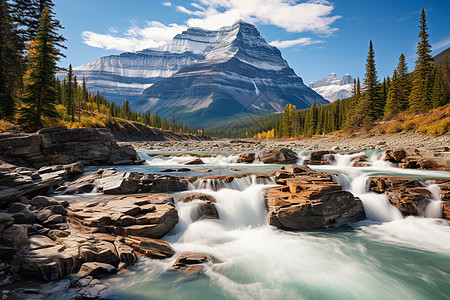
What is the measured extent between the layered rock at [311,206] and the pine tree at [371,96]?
158 feet

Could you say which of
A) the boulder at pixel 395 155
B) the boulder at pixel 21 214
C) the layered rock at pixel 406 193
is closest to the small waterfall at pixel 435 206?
the layered rock at pixel 406 193

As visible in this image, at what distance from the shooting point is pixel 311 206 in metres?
10.2

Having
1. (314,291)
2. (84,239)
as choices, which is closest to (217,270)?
(314,291)

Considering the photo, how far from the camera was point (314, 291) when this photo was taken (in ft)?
20.9

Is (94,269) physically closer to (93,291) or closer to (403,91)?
(93,291)

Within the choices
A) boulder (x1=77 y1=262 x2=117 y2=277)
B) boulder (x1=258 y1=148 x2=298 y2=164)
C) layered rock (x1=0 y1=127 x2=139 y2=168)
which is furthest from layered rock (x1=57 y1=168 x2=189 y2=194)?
boulder (x1=258 y1=148 x2=298 y2=164)

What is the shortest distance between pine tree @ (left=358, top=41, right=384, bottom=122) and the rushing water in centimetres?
4601

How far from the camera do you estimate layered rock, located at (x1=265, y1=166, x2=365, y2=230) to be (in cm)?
1020

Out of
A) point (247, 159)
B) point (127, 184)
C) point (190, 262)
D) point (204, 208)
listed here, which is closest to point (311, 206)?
point (204, 208)

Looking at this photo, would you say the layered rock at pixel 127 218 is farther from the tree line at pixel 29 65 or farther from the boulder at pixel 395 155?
the tree line at pixel 29 65

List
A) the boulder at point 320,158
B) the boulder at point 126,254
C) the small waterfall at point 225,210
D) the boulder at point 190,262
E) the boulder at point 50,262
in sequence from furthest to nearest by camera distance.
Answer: the boulder at point 320,158 → the small waterfall at point 225,210 → the boulder at point 190,262 → the boulder at point 126,254 → the boulder at point 50,262

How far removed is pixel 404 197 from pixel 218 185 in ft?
33.5

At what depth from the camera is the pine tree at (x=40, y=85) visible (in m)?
26.6

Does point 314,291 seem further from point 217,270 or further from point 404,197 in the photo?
point 404,197
